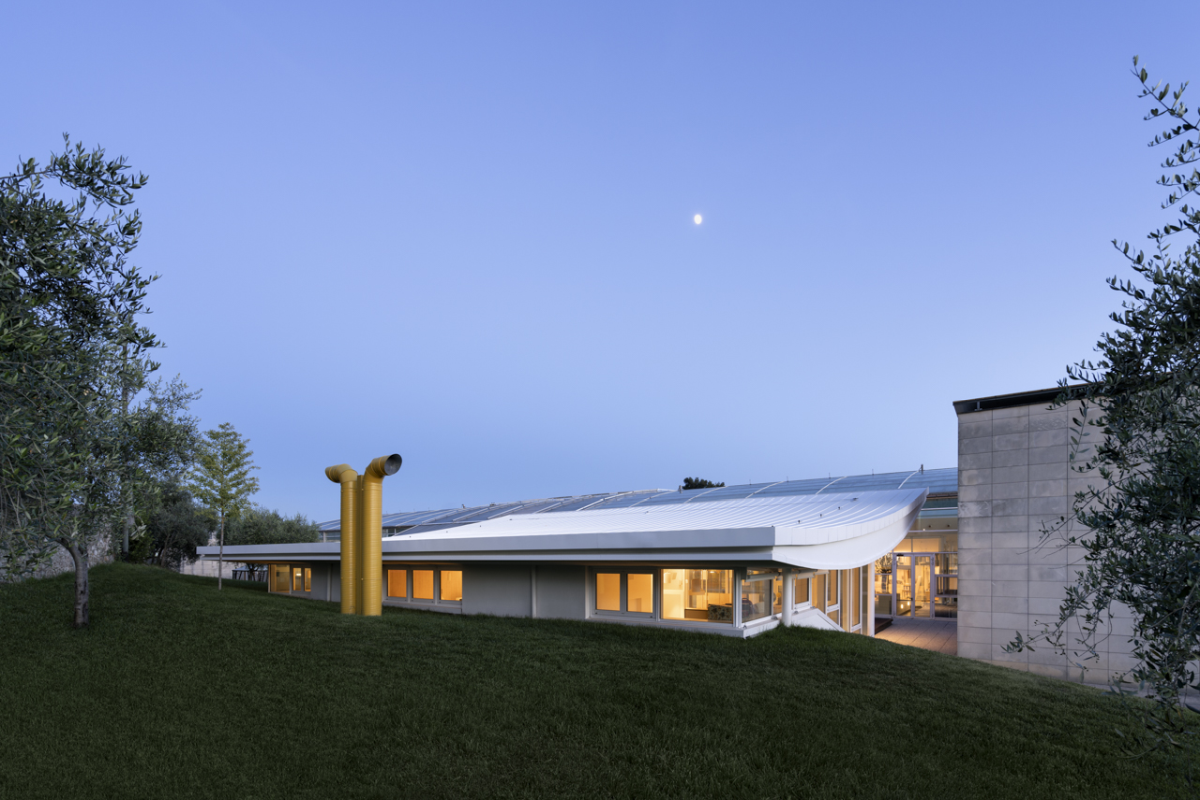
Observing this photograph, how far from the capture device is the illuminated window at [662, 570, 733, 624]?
644 inches

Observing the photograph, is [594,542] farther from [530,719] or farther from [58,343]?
[58,343]

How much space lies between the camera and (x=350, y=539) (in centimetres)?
1988

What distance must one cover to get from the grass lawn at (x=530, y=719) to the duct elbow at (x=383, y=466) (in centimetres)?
466

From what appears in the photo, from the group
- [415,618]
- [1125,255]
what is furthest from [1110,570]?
[415,618]

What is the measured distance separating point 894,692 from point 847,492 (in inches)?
581

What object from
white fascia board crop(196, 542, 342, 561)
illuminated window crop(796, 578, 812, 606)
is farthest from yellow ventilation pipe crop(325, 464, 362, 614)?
illuminated window crop(796, 578, 812, 606)

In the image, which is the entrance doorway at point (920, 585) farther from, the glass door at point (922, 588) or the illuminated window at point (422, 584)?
the illuminated window at point (422, 584)

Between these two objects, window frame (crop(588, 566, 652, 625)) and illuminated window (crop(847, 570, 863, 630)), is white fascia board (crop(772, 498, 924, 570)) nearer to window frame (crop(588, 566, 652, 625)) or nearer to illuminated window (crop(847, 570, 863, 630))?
illuminated window (crop(847, 570, 863, 630))

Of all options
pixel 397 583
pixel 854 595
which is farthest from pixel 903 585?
pixel 397 583

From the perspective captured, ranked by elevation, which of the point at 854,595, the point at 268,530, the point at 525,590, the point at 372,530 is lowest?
the point at 268,530

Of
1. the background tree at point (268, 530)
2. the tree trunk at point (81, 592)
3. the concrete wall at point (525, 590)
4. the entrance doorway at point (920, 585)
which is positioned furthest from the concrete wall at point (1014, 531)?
the background tree at point (268, 530)

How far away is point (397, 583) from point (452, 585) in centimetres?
271

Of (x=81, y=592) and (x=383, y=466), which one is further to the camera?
(x=383, y=466)

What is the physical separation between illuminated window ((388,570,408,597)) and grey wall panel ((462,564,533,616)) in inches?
135
